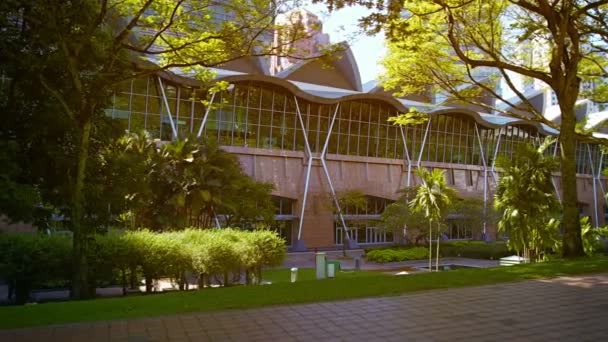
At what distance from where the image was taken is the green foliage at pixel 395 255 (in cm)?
3439

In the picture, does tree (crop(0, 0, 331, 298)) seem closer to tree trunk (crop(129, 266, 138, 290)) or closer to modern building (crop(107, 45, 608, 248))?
tree trunk (crop(129, 266, 138, 290))

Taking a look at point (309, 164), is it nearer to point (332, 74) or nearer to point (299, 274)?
point (332, 74)

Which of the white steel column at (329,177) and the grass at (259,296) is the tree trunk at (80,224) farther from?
the white steel column at (329,177)

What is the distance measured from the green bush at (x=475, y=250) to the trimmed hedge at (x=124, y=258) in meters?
25.9

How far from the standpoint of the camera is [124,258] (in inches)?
505

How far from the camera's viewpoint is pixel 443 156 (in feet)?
172

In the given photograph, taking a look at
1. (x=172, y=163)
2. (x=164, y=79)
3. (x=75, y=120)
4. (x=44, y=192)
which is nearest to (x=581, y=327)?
(x=75, y=120)

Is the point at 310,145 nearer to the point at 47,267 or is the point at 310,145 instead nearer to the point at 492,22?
the point at 492,22

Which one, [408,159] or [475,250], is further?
[408,159]

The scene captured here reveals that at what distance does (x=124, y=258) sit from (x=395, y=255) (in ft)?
80.8

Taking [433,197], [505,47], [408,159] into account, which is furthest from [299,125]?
[505,47]

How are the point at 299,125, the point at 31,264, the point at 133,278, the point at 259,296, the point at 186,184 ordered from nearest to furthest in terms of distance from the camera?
1. the point at 259,296
2. the point at 31,264
3. the point at 133,278
4. the point at 186,184
5. the point at 299,125

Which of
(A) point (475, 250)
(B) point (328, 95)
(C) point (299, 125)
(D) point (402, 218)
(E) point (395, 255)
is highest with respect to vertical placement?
(B) point (328, 95)

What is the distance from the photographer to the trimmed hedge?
1242 cm
